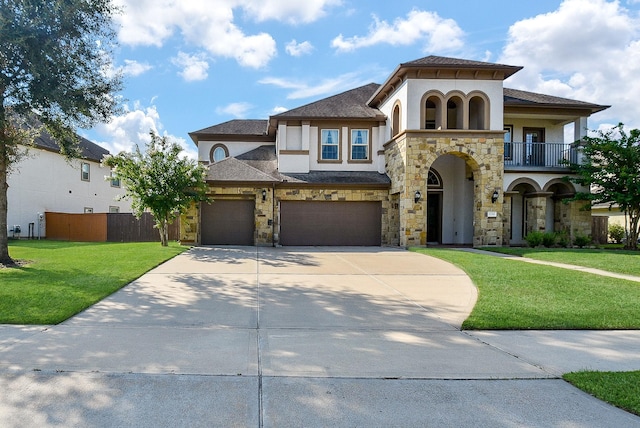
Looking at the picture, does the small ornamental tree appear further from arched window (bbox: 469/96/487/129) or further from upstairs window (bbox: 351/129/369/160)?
arched window (bbox: 469/96/487/129)

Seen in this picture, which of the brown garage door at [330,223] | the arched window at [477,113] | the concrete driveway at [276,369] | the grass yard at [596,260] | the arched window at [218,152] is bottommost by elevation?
the concrete driveway at [276,369]

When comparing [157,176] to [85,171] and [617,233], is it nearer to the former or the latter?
[85,171]

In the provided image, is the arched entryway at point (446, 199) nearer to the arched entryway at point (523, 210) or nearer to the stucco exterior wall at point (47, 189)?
the arched entryway at point (523, 210)

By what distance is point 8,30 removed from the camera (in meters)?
9.12

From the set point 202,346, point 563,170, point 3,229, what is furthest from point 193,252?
point 563,170

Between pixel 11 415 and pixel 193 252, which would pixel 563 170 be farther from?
pixel 11 415

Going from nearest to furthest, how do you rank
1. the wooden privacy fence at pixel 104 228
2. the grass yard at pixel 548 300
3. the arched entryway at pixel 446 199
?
the grass yard at pixel 548 300, the arched entryway at pixel 446 199, the wooden privacy fence at pixel 104 228

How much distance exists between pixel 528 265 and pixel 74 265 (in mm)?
12533

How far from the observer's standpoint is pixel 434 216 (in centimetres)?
2016

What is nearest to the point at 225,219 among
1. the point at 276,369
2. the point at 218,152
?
the point at 218,152

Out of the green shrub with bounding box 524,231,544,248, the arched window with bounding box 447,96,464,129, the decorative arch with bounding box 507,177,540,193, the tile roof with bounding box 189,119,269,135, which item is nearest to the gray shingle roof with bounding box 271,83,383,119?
the arched window with bounding box 447,96,464,129

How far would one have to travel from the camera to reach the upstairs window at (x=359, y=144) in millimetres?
20297

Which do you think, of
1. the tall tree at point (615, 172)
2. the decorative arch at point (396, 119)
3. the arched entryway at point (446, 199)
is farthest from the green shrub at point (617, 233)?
the decorative arch at point (396, 119)

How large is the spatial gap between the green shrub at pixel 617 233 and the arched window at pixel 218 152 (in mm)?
22560
